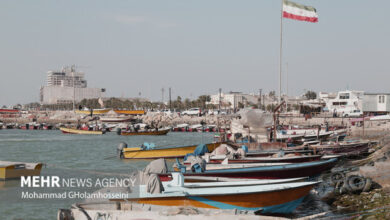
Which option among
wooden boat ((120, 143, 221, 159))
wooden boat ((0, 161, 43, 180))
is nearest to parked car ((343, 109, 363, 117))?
wooden boat ((120, 143, 221, 159))

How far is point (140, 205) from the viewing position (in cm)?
1340

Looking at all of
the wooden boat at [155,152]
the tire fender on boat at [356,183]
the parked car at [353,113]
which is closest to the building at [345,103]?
the parked car at [353,113]

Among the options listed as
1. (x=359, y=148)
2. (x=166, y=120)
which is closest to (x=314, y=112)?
(x=166, y=120)

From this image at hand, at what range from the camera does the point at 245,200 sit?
14633mm

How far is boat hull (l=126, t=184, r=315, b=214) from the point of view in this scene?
1437 centimetres

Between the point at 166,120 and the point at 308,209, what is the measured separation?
10214 centimetres

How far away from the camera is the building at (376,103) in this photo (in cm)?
6700

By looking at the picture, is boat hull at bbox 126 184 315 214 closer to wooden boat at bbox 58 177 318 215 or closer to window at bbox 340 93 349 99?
wooden boat at bbox 58 177 318 215

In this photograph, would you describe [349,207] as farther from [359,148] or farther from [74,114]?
[74,114]

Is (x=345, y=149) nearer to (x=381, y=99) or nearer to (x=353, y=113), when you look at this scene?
(x=381, y=99)

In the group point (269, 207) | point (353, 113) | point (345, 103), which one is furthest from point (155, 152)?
point (345, 103)

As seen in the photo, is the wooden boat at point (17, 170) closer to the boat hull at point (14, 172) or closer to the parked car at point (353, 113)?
the boat hull at point (14, 172)

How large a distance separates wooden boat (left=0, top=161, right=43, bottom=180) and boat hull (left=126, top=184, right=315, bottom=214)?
11496mm

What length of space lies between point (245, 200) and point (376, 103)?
196 feet
